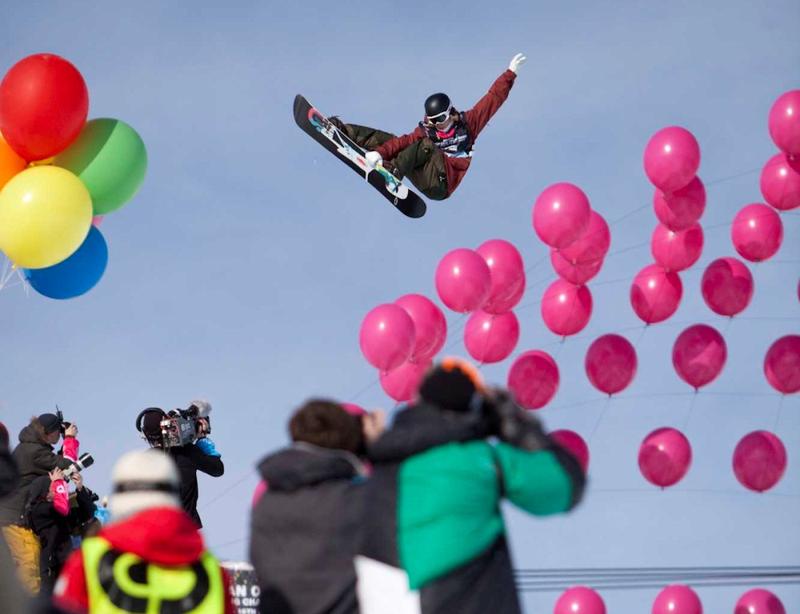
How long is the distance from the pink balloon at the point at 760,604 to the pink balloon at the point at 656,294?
5.26 feet

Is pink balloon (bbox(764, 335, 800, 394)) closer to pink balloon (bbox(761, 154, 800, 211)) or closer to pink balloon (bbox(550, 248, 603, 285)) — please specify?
pink balloon (bbox(761, 154, 800, 211))

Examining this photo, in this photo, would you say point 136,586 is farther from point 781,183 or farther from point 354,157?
point 354,157

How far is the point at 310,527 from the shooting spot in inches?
127

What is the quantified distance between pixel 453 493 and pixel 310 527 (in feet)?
1.26

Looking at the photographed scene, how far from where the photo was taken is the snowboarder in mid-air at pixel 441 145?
892cm

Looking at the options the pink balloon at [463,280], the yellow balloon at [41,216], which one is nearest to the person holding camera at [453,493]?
the yellow balloon at [41,216]

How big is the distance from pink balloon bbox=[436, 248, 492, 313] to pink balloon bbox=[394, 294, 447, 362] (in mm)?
135

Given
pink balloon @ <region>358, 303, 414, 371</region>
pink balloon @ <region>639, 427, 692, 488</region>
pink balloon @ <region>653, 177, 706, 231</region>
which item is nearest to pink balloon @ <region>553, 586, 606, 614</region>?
pink balloon @ <region>639, 427, 692, 488</region>

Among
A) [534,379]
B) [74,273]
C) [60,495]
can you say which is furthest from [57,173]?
[534,379]

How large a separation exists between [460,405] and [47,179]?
3.72 meters

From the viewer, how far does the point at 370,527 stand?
10.6ft

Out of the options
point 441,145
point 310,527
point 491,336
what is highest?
point 441,145

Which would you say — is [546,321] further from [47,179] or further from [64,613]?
[64,613]

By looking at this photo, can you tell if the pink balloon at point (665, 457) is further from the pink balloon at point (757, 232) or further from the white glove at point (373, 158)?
the white glove at point (373, 158)
